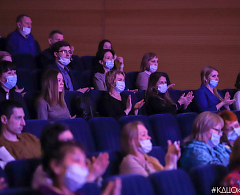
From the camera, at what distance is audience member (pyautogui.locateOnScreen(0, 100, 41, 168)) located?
1.04m

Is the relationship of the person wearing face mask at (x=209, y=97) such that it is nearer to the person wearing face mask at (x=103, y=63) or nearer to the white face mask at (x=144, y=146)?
the person wearing face mask at (x=103, y=63)

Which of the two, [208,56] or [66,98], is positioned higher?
[208,56]

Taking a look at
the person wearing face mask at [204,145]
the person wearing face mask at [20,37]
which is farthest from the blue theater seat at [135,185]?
the person wearing face mask at [20,37]

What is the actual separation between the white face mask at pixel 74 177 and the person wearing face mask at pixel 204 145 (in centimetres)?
49

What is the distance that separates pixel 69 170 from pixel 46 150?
0.10m

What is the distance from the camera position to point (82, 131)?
4.09ft

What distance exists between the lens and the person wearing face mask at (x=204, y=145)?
1.07 metres

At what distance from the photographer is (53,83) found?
4.78 feet

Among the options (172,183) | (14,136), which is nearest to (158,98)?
(14,136)

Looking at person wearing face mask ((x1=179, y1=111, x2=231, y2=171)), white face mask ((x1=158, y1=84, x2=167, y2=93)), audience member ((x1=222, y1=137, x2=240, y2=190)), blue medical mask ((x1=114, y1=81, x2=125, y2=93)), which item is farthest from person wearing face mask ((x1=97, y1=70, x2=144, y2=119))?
audience member ((x1=222, y1=137, x2=240, y2=190))

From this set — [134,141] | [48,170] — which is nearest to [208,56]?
[134,141]

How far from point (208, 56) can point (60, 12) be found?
122 centimetres

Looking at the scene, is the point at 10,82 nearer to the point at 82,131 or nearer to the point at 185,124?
the point at 82,131

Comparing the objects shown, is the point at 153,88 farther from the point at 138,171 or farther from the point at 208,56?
the point at 208,56
